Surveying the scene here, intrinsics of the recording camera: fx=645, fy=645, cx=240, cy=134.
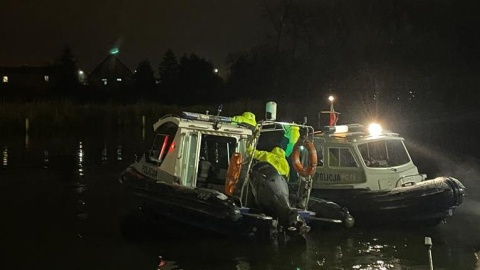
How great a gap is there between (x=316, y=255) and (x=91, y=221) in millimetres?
5676

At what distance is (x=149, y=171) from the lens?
14.2m

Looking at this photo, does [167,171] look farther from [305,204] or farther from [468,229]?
[468,229]

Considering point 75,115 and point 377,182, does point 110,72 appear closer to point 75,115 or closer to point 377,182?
point 75,115

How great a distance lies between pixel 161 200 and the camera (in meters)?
12.9

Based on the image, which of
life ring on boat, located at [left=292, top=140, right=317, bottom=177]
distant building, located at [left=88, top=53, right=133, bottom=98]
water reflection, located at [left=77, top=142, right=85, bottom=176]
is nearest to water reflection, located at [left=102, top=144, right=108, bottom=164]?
water reflection, located at [left=77, top=142, right=85, bottom=176]

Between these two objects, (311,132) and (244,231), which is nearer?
(244,231)

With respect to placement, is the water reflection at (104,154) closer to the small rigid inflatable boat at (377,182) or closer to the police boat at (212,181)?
the police boat at (212,181)

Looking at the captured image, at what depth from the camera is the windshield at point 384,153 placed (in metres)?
14.4

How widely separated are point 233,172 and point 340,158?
3.15 metres

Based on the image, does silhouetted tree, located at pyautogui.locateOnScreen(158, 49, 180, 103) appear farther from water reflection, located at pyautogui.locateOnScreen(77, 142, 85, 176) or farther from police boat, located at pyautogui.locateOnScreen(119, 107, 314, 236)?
police boat, located at pyautogui.locateOnScreen(119, 107, 314, 236)

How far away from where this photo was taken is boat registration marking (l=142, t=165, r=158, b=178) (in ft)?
45.8

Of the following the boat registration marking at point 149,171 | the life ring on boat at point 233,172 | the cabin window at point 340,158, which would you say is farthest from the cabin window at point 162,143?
the cabin window at point 340,158

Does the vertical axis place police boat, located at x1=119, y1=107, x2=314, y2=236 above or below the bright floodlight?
below

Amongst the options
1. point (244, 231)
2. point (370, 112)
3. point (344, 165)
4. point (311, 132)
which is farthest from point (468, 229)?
point (370, 112)
